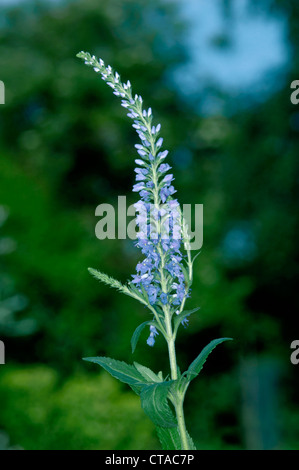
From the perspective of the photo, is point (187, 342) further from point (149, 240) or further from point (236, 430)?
point (149, 240)

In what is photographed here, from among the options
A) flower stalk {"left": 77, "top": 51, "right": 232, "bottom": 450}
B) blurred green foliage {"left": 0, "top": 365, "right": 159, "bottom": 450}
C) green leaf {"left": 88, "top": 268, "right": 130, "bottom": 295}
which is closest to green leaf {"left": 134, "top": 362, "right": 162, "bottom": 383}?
flower stalk {"left": 77, "top": 51, "right": 232, "bottom": 450}

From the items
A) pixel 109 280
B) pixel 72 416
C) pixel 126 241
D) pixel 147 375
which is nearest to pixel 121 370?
pixel 147 375

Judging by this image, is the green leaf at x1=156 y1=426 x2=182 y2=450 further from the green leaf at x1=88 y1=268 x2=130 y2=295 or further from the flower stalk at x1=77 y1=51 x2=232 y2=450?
the green leaf at x1=88 y1=268 x2=130 y2=295

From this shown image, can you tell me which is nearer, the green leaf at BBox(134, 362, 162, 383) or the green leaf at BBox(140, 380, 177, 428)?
the green leaf at BBox(140, 380, 177, 428)

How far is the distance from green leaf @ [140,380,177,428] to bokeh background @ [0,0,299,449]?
5805 mm

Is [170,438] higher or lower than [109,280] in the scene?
lower

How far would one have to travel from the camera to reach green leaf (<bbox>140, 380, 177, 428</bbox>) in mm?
925

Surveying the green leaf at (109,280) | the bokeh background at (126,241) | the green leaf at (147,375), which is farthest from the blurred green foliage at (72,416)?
the green leaf at (109,280)

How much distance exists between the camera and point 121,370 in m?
1.01

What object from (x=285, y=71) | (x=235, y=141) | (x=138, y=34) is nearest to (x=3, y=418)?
(x=235, y=141)

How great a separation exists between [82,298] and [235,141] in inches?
175

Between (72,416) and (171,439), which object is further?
(72,416)

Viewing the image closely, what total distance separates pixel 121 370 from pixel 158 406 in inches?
4.5

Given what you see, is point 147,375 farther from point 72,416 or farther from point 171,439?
point 72,416
